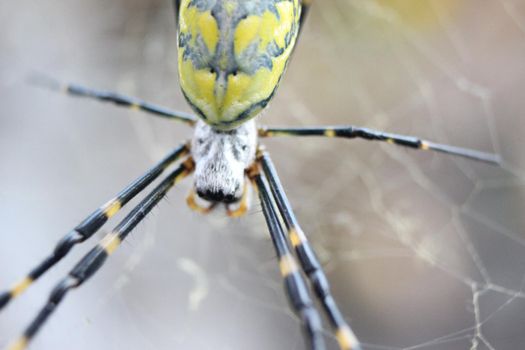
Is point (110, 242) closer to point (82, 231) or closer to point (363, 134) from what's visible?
point (82, 231)

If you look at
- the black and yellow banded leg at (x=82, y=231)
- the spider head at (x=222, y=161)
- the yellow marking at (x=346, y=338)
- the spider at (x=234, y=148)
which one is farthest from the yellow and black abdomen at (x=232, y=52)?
the yellow marking at (x=346, y=338)

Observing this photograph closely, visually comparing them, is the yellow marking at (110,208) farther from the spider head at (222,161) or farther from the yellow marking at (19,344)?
the yellow marking at (19,344)

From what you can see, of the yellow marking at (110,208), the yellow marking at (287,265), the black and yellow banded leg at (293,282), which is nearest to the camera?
the black and yellow banded leg at (293,282)

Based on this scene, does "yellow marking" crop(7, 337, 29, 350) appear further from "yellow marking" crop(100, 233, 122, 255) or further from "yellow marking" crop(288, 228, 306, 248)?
"yellow marking" crop(288, 228, 306, 248)

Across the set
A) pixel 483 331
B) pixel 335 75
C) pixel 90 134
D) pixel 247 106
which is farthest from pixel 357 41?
pixel 247 106

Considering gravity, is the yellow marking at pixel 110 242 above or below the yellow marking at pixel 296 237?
below

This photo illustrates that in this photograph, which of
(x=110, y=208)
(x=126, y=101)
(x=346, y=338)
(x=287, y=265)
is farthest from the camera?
(x=126, y=101)

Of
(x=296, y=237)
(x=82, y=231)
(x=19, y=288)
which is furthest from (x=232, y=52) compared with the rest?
(x=19, y=288)

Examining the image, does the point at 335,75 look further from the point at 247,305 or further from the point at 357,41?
the point at 247,305
